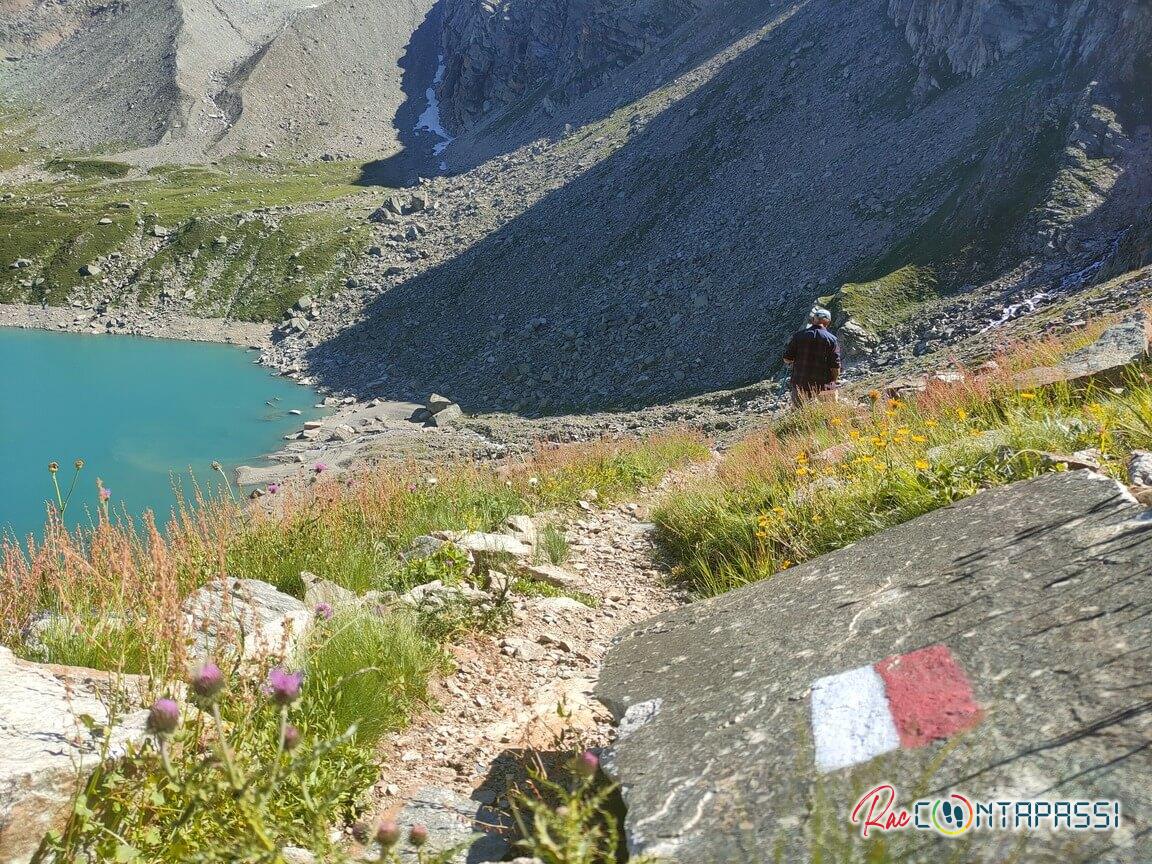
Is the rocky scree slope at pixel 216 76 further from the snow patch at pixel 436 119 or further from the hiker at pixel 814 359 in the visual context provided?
the hiker at pixel 814 359

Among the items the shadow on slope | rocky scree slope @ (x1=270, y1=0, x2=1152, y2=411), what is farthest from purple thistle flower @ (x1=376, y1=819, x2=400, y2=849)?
the shadow on slope

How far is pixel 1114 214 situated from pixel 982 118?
473 inches

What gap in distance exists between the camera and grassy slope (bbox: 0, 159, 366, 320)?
70438mm

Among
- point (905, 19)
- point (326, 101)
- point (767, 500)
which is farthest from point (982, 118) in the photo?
point (326, 101)

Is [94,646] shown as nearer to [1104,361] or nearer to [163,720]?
[163,720]

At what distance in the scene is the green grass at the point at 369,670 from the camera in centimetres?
384

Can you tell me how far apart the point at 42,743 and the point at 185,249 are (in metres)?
85.2

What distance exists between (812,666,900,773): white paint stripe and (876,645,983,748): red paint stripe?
0.12ft

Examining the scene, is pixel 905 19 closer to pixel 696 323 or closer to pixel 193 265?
pixel 696 323

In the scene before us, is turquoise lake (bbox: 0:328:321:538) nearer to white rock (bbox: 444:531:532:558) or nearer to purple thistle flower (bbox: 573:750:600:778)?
white rock (bbox: 444:531:532:558)

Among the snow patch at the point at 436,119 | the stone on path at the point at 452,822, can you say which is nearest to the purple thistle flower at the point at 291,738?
the stone on path at the point at 452,822

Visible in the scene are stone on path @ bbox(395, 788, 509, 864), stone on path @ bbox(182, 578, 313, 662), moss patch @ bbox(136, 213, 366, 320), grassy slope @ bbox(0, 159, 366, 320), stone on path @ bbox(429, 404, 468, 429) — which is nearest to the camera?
stone on path @ bbox(395, 788, 509, 864)

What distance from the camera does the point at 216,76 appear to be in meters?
138

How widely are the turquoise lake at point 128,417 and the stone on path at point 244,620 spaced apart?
2057 cm
